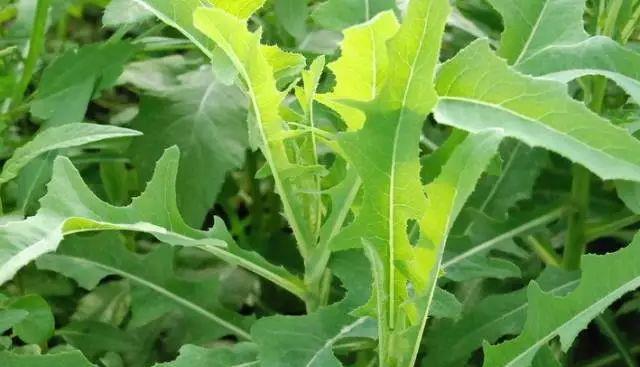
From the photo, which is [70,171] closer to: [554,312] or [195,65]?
[554,312]

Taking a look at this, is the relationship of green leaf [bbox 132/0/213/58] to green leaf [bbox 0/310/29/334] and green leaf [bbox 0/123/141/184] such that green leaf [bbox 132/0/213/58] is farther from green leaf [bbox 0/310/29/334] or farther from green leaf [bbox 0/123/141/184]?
green leaf [bbox 0/310/29/334]

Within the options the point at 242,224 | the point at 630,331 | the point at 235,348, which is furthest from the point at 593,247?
the point at 235,348

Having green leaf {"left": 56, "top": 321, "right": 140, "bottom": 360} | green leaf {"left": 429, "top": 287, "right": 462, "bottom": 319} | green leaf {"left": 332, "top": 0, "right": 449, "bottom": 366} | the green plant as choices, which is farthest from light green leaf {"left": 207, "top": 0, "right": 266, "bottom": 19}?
green leaf {"left": 56, "top": 321, "right": 140, "bottom": 360}

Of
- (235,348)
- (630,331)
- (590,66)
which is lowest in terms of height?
(630,331)

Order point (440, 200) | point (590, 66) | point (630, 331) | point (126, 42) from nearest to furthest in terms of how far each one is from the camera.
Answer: point (440, 200) < point (590, 66) < point (126, 42) < point (630, 331)

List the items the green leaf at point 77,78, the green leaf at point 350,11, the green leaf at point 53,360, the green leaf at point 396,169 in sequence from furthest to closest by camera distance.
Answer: the green leaf at point 77,78, the green leaf at point 350,11, the green leaf at point 53,360, the green leaf at point 396,169

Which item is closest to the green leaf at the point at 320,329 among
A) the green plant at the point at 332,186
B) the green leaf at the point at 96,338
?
the green plant at the point at 332,186

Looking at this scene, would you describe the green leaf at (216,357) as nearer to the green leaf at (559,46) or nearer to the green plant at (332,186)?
the green plant at (332,186)
